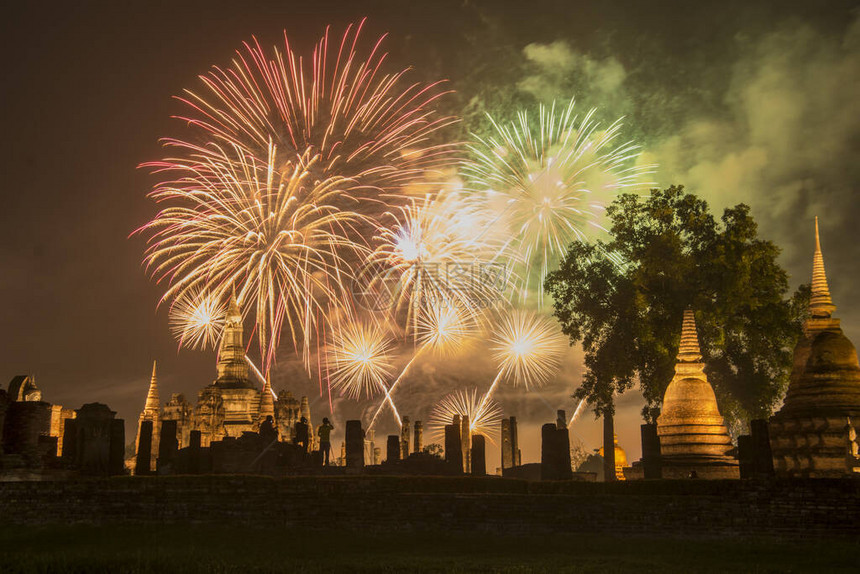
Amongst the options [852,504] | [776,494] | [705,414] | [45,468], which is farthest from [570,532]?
[45,468]

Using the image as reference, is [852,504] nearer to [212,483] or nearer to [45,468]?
[212,483]

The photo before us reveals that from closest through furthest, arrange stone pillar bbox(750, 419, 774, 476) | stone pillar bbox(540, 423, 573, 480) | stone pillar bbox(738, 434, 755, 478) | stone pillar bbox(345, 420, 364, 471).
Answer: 1. stone pillar bbox(750, 419, 774, 476)
2. stone pillar bbox(738, 434, 755, 478)
3. stone pillar bbox(540, 423, 573, 480)
4. stone pillar bbox(345, 420, 364, 471)

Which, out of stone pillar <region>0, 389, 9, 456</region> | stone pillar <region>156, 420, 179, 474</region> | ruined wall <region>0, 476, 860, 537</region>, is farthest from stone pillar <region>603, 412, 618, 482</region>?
stone pillar <region>0, 389, 9, 456</region>

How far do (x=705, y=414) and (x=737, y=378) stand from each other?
7.81 metres

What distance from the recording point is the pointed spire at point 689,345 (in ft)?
85.5

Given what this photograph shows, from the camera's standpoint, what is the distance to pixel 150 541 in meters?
15.6

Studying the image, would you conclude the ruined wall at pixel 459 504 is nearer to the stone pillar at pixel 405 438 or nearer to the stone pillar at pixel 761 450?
the stone pillar at pixel 761 450

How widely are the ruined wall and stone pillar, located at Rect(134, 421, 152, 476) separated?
5.52 m

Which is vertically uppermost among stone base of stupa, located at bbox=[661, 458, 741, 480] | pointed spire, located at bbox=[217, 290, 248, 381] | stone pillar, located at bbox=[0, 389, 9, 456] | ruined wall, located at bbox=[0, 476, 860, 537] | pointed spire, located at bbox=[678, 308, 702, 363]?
pointed spire, located at bbox=[217, 290, 248, 381]

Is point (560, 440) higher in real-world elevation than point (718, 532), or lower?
higher

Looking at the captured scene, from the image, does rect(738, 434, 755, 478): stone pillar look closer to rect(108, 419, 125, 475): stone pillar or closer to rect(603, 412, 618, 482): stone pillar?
rect(603, 412, 618, 482): stone pillar

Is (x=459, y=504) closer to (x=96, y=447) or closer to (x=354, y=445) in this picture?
(x=354, y=445)

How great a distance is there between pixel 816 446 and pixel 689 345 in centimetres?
463

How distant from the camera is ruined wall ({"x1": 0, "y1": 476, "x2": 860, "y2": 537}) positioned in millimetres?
15969
